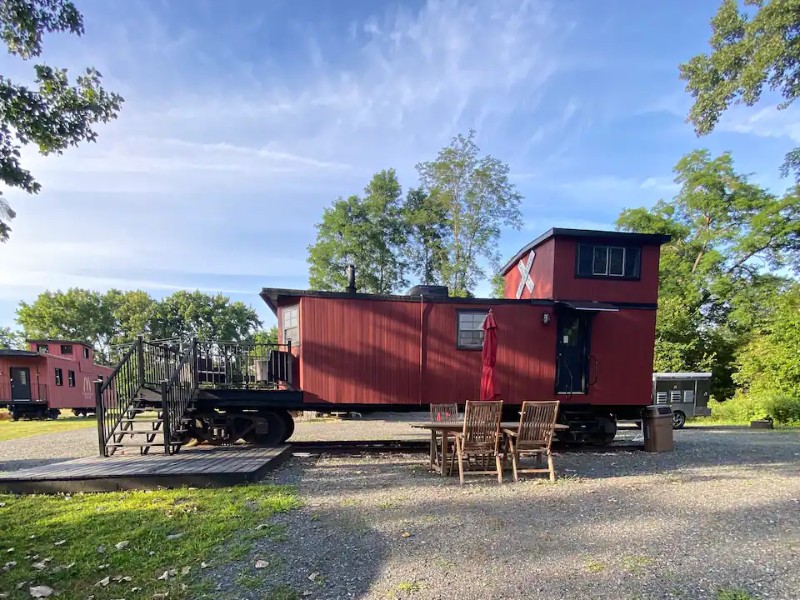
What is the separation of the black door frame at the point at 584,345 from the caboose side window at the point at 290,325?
16.6 ft

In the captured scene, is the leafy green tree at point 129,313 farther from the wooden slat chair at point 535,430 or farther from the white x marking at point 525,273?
the wooden slat chair at point 535,430

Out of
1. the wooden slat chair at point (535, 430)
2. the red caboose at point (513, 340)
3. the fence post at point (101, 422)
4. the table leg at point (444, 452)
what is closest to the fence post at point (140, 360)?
the fence post at point (101, 422)

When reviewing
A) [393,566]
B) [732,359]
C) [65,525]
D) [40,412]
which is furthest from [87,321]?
[732,359]

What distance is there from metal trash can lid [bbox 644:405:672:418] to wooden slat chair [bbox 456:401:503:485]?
4.05 meters

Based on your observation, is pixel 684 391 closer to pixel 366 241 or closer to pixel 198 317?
pixel 366 241

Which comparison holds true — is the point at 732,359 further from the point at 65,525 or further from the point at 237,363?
the point at 65,525

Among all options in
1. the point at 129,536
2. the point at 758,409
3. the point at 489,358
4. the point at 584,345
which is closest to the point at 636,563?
the point at 489,358

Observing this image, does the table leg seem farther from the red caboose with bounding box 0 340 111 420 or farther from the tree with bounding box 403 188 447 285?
the red caboose with bounding box 0 340 111 420

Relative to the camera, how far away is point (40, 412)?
1862 cm

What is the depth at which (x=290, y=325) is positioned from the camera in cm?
819

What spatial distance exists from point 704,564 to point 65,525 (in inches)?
217

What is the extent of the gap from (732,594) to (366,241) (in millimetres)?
19969

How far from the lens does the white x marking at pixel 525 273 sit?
9.48 m

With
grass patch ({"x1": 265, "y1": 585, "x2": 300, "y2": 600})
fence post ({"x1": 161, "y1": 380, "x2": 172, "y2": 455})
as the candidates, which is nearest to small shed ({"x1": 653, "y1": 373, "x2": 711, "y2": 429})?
fence post ({"x1": 161, "y1": 380, "x2": 172, "y2": 455})
